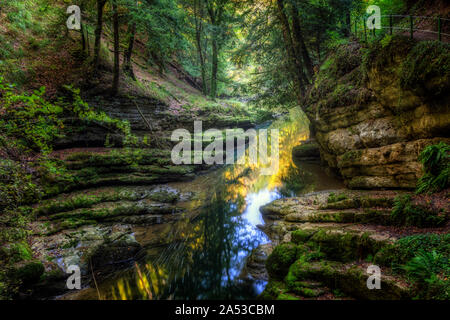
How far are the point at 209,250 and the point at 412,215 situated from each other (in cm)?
575

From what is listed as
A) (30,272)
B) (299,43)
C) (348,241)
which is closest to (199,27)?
(299,43)

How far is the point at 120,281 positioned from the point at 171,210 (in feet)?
13.0

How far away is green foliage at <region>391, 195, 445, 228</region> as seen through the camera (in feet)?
13.4

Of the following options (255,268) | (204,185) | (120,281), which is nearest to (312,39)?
(204,185)

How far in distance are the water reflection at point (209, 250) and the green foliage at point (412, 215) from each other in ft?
11.9

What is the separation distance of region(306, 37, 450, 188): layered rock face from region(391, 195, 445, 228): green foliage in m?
1.91

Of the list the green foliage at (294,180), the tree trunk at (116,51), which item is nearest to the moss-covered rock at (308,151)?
the green foliage at (294,180)

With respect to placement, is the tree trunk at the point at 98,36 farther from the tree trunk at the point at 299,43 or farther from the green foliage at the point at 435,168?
the green foliage at the point at 435,168

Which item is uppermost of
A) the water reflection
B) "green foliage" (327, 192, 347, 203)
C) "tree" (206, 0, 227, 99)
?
"tree" (206, 0, 227, 99)

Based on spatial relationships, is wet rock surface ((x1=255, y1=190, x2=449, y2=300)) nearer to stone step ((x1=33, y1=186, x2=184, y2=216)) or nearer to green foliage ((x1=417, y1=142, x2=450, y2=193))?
green foliage ((x1=417, y1=142, x2=450, y2=193))

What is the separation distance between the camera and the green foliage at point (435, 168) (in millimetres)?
4762

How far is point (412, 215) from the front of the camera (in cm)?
437

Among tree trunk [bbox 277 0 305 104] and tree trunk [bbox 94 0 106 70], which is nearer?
tree trunk [bbox 94 0 106 70]

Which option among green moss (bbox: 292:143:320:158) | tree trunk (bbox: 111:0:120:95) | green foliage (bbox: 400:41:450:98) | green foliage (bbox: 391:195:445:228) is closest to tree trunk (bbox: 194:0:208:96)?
tree trunk (bbox: 111:0:120:95)
